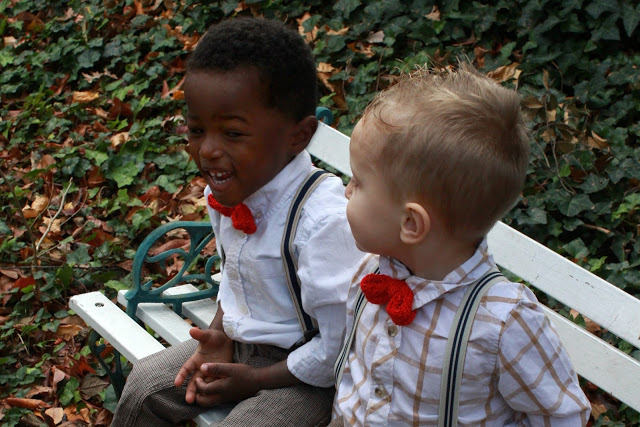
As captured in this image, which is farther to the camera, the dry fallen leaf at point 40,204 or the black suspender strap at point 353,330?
the dry fallen leaf at point 40,204

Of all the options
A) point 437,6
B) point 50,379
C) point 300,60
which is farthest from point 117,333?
point 437,6

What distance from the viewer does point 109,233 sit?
4.24m

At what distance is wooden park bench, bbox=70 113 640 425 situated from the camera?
2227 millimetres

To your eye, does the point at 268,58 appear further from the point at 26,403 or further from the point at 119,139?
the point at 119,139

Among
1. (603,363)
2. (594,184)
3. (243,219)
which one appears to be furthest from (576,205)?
(243,219)

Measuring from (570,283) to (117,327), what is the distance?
5.25 ft

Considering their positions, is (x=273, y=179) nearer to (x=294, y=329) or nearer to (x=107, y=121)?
(x=294, y=329)

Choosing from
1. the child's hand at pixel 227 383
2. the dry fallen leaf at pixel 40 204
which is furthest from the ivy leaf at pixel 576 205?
the dry fallen leaf at pixel 40 204

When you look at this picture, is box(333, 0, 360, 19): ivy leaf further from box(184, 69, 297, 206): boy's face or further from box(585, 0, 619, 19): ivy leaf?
box(184, 69, 297, 206): boy's face

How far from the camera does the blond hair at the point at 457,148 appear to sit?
156 centimetres

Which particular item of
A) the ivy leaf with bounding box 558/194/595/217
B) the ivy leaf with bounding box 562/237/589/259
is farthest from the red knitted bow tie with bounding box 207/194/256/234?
the ivy leaf with bounding box 558/194/595/217

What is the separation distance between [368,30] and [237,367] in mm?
3018

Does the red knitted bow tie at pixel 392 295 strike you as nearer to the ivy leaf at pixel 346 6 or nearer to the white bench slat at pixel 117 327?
the white bench slat at pixel 117 327

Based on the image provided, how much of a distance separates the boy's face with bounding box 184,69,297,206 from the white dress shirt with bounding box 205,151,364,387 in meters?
0.08
